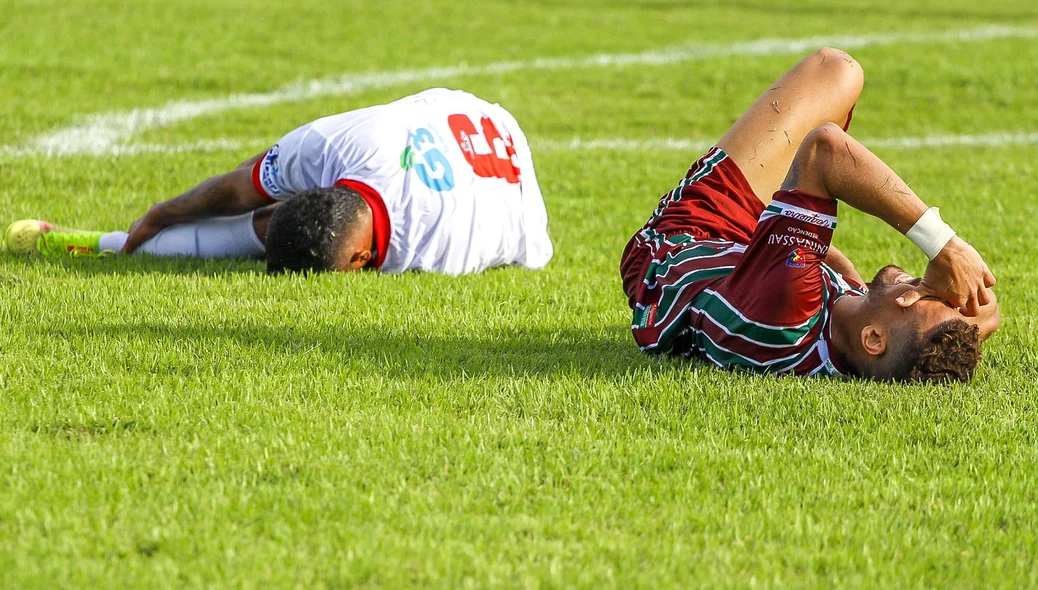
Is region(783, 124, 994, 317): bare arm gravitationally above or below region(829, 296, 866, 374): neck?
above

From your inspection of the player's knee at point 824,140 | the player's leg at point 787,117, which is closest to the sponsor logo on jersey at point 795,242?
the player's knee at point 824,140

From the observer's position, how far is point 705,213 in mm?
5160

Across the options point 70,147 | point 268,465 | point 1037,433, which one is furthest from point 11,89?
point 1037,433

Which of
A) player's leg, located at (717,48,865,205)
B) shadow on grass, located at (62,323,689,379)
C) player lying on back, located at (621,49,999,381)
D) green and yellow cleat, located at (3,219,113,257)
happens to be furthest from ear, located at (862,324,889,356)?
green and yellow cleat, located at (3,219,113,257)

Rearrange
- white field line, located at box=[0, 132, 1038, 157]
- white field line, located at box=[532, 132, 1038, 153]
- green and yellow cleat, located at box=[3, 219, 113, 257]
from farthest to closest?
A: 1. white field line, located at box=[532, 132, 1038, 153]
2. white field line, located at box=[0, 132, 1038, 157]
3. green and yellow cleat, located at box=[3, 219, 113, 257]

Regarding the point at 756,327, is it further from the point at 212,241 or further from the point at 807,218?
the point at 212,241

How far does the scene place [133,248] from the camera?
6.83 meters

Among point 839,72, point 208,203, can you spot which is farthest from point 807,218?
point 208,203

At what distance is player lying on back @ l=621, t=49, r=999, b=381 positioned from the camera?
4227mm

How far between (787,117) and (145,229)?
3.61m

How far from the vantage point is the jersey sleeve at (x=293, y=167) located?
640 cm

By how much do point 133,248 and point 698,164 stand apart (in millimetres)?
3282

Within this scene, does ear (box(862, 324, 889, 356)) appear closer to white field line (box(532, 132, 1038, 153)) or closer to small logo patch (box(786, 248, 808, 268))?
small logo patch (box(786, 248, 808, 268))

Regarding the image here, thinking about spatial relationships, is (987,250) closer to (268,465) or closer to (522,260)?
(522,260)
